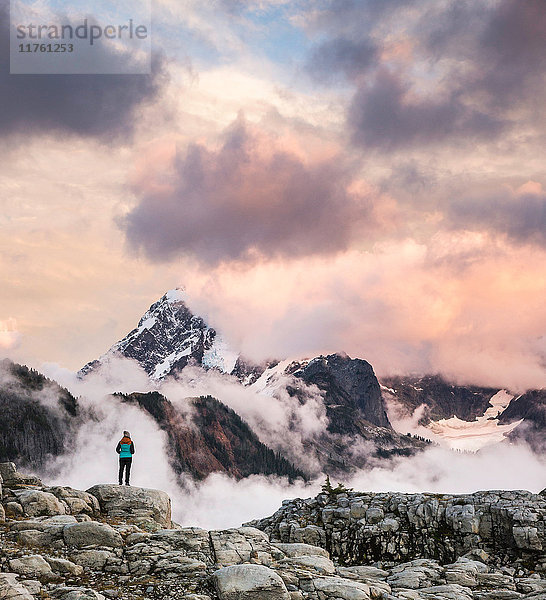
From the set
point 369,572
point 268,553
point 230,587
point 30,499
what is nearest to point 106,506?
point 30,499

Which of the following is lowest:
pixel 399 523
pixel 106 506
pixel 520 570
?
pixel 520 570

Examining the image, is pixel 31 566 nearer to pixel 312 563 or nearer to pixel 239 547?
pixel 239 547

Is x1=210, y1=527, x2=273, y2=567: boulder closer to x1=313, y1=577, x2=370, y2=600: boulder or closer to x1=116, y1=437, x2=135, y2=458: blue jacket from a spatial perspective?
x1=313, y1=577, x2=370, y2=600: boulder

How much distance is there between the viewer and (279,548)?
1492 inches

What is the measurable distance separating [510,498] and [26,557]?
1580 inches

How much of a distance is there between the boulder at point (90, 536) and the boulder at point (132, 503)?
6235 millimetres

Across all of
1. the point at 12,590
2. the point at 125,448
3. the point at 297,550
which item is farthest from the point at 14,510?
the point at 297,550

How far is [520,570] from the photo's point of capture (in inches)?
1752

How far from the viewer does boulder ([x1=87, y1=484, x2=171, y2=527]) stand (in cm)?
4058

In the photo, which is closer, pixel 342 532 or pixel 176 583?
pixel 176 583

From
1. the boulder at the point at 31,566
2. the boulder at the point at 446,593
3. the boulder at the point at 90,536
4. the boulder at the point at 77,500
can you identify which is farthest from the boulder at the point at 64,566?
the boulder at the point at 446,593

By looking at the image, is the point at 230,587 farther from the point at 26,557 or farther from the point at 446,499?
the point at 446,499

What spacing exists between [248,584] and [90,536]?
33.1 feet

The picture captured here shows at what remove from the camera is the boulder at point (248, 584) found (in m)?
28.2
